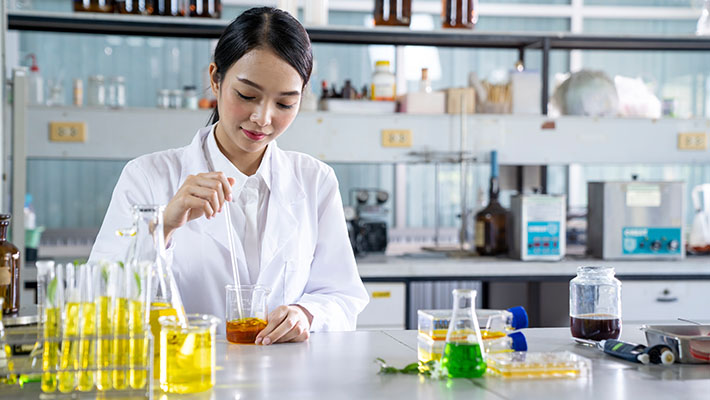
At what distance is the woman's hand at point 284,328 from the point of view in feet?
4.89

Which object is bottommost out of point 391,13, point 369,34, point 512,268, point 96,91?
point 512,268

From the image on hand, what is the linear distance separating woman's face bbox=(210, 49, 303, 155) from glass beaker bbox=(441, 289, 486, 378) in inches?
27.3

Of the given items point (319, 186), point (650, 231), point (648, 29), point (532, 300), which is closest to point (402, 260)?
point (532, 300)

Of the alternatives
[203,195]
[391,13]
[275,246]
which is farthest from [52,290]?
[391,13]

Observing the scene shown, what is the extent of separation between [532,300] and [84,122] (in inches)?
80.4

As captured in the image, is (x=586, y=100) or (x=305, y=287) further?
(x=586, y=100)

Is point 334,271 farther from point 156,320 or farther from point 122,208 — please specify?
point 156,320

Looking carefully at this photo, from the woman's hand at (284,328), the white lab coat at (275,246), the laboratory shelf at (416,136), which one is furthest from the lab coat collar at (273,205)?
the laboratory shelf at (416,136)

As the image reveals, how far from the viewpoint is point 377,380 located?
1215 millimetres

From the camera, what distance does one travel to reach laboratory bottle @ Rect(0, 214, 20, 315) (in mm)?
1541

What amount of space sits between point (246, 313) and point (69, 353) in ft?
1.64

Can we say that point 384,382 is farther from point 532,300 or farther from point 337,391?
point 532,300

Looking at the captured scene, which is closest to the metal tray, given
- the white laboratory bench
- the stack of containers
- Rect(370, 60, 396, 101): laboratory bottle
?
the white laboratory bench

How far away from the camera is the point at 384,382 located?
1.20m
